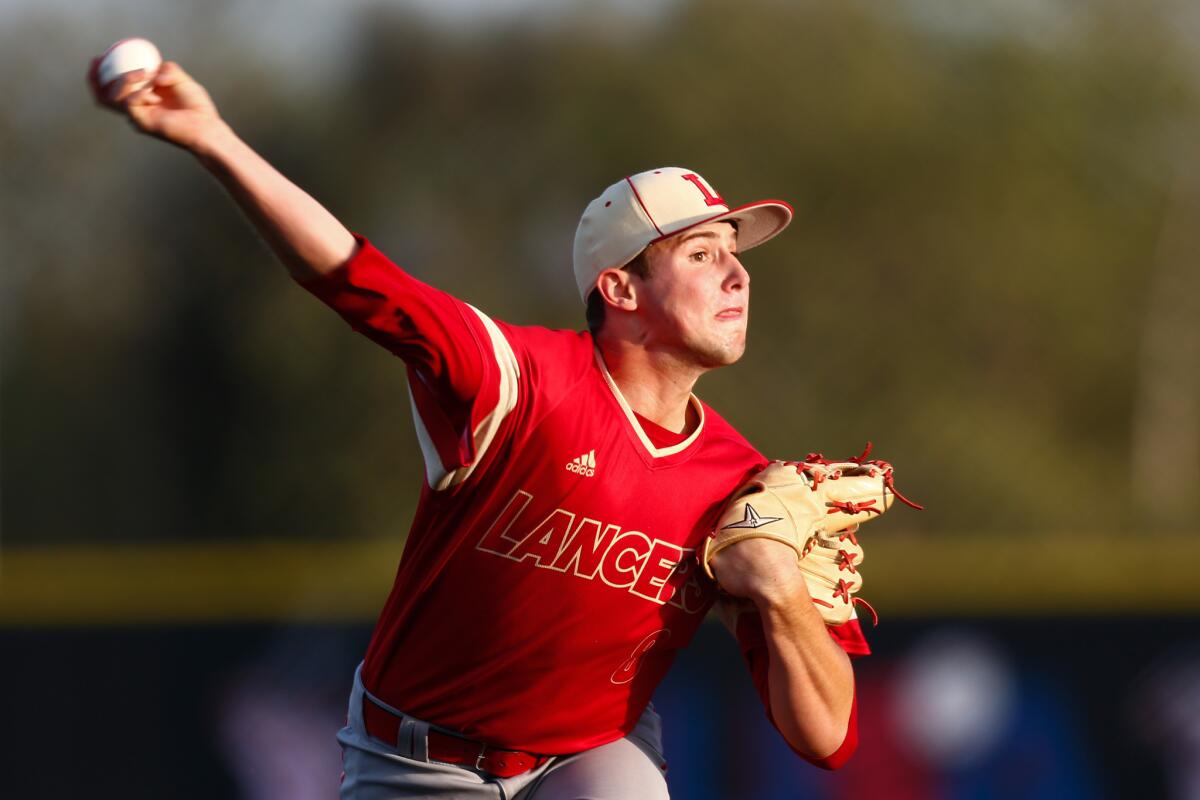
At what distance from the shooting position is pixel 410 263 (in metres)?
21.2

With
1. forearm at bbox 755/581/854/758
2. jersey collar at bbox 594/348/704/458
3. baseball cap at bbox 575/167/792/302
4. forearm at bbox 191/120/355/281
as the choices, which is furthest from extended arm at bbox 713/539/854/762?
forearm at bbox 191/120/355/281

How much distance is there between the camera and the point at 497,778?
145 inches

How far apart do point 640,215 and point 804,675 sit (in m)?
1.09

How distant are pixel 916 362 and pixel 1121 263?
13.3 feet

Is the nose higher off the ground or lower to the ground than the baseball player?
higher

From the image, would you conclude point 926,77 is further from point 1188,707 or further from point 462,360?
point 462,360

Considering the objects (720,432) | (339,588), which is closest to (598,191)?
(339,588)

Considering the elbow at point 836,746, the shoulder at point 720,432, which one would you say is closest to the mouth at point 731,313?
the shoulder at point 720,432

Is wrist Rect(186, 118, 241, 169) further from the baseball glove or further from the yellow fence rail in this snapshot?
the yellow fence rail

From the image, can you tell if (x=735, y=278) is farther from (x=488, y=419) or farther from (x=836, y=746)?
(x=836, y=746)

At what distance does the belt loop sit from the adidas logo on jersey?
0.67 m

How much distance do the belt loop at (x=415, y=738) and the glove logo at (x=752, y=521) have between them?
0.81 m

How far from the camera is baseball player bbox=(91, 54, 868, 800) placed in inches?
140

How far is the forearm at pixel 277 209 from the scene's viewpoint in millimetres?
2816
